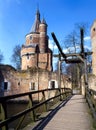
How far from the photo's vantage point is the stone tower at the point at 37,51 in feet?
137

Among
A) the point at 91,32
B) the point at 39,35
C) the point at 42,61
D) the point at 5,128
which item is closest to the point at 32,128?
the point at 5,128

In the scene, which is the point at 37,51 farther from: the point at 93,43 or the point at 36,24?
the point at 93,43

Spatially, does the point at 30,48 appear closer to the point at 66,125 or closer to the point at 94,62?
the point at 94,62

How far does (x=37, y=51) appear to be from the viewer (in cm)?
4297

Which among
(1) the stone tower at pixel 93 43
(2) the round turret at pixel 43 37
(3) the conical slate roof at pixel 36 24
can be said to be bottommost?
(1) the stone tower at pixel 93 43

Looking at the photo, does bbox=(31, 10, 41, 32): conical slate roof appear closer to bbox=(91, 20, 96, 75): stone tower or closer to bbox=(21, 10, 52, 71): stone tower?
bbox=(21, 10, 52, 71): stone tower

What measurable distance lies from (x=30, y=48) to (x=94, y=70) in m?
16.5

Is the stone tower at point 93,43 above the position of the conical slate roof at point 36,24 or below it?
below

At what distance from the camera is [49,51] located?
45.2 m

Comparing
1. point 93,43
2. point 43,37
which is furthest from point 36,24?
point 93,43

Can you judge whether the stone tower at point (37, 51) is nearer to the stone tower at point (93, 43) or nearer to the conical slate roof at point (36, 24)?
the conical slate roof at point (36, 24)

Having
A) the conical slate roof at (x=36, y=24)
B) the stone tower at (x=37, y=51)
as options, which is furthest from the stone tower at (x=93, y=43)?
the conical slate roof at (x=36, y=24)

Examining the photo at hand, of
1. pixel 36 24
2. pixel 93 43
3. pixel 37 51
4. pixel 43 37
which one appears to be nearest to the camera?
pixel 93 43

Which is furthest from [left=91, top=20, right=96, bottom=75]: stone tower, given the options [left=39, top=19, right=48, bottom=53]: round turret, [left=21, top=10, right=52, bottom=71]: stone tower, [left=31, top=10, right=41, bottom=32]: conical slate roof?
[left=31, top=10, right=41, bottom=32]: conical slate roof
